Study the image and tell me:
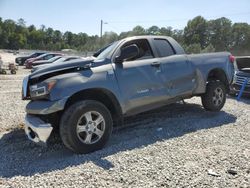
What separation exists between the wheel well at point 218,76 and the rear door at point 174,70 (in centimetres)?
99

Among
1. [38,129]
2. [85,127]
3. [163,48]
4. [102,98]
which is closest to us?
[38,129]

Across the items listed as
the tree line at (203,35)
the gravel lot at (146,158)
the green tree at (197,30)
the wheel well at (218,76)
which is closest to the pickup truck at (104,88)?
the gravel lot at (146,158)

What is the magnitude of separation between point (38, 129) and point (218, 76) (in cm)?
478

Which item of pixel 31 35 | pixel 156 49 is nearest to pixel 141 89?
pixel 156 49

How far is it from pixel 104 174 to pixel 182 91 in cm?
286

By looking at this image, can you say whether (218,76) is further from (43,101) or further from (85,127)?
(43,101)

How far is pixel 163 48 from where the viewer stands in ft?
19.6

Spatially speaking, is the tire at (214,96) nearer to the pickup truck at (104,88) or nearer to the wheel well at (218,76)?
the wheel well at (218,76)

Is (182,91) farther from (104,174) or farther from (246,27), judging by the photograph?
(246,27)

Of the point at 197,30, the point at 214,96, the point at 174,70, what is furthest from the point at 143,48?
the point at 197,30

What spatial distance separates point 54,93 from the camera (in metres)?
4.30

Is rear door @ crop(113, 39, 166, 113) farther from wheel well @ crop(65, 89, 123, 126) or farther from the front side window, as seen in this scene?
wheel well @ crop(65, 89, 123, 126)

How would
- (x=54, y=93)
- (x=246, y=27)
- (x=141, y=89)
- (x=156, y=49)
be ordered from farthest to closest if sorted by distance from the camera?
(x=246, y=27) < (x=156, y=49) < (x=141, y=89) < (x=54, y=93)

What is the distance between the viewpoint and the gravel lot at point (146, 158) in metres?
3.71
